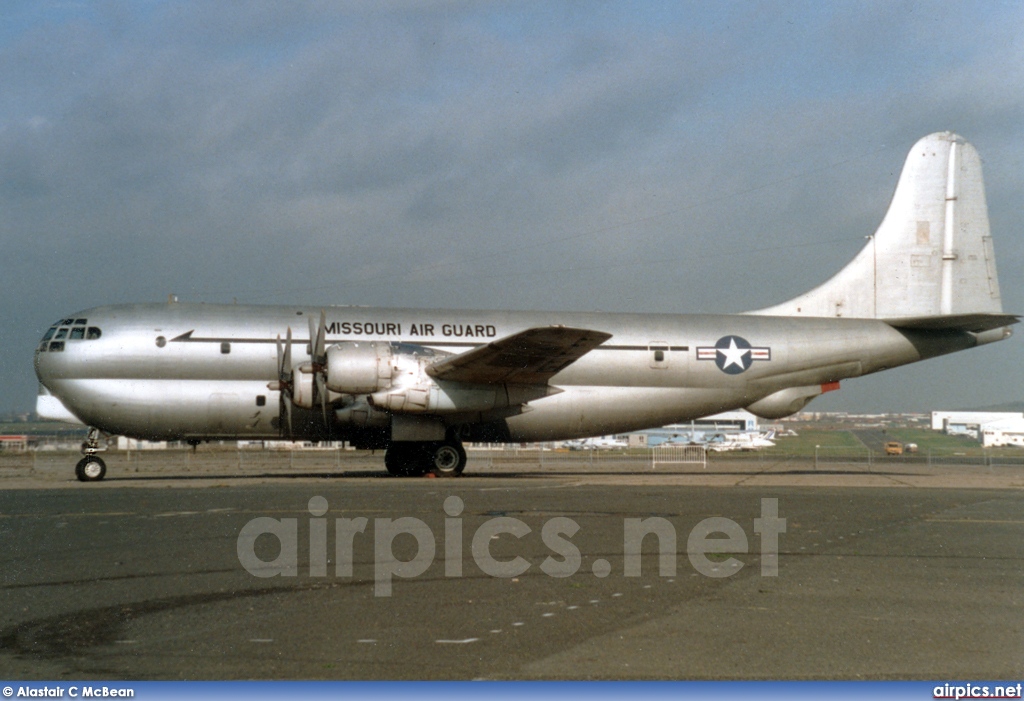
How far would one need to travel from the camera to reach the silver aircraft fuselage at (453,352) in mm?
24359

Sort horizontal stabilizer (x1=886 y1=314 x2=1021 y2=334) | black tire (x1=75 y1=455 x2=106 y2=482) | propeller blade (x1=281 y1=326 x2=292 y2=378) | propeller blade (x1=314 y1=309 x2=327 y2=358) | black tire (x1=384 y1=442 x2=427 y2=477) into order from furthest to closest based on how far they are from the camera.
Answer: horizontal stabilizer (x1=886 y1=314 x2=1021 y2=334)
black tire (x1=384 y1=442 x2=427 y2=477)
propeller blade (x1=281 y1=326 x2=292 y2=378)
propeller blade (x1=314 y1=309 x2=327 y2=358)
black tire (x1=75 y1=455 x2=106 y2=482)

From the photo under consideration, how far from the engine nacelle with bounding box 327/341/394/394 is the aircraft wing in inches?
50.2

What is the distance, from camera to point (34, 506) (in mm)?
15594

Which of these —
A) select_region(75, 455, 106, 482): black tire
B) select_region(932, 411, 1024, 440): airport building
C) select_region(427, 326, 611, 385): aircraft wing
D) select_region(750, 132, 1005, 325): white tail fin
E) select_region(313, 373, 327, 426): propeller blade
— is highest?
select_region(750, 132, 1005, 325): white tail fin

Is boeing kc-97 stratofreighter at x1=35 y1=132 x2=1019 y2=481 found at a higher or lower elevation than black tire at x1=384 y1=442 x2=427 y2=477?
higher

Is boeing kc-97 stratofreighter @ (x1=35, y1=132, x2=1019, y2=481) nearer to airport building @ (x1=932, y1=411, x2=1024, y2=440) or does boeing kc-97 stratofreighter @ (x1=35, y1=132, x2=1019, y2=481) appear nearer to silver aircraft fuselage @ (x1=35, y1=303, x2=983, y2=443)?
silver aircraft fuselage @ (x1=35, y1=303, x2=983, y2=443)

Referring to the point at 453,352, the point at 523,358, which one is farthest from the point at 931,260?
the point at 453,352

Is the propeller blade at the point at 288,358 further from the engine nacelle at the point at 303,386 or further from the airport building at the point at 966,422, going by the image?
the airport building at the point at 966,422

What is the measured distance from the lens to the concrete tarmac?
219 inches

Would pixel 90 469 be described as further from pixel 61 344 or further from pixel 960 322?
pixel 960 322

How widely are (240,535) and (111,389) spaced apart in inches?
574

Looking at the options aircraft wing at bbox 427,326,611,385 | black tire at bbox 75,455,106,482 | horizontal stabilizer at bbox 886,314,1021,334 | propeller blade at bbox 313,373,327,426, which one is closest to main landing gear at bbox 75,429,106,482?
black tire at bbox 75,455,106,482

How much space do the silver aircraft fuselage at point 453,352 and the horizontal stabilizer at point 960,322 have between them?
0.34m

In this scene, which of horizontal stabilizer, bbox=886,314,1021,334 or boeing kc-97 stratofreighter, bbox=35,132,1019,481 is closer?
boeing kc-97 stratofreighter, bbox=35,132,1019,481
